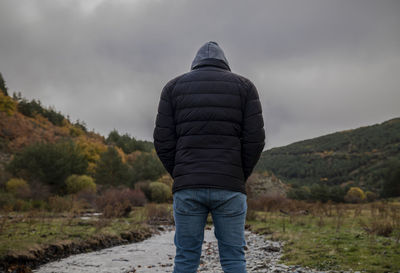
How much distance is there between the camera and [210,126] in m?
2.69

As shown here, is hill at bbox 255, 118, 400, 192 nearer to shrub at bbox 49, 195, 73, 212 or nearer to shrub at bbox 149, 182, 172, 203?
shrub at bbox 149, 182, 172, 203

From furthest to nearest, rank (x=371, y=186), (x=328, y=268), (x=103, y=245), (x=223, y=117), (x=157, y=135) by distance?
1. (x=371, y=186)
2. (x=103, y=245)
3. (x=328, y=268)
4. (x=157, y=135)
5. (x=223, y=117)

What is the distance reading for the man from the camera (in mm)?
2592

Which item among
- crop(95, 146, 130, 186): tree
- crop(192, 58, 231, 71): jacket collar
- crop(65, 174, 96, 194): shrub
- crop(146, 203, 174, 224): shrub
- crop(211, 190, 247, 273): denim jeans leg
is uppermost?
crop(95, 146, 130, 186): tree

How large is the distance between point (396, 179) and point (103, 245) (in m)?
55.2

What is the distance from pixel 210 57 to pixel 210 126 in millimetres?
763

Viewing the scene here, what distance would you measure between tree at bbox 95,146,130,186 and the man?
38302mm

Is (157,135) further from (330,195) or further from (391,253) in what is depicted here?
(330,195)

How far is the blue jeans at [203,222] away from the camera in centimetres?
258

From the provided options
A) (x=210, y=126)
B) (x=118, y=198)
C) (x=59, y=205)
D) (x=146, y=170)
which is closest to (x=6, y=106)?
(x=146, y=170)

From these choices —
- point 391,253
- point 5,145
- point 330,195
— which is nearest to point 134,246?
point 391,253

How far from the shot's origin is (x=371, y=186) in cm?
7988

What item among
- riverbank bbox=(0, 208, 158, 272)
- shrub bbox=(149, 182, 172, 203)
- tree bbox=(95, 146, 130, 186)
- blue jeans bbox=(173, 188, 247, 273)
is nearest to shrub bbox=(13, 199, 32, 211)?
riverbank bbox=(0, 208, 158, 272)

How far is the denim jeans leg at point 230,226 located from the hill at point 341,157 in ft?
261
